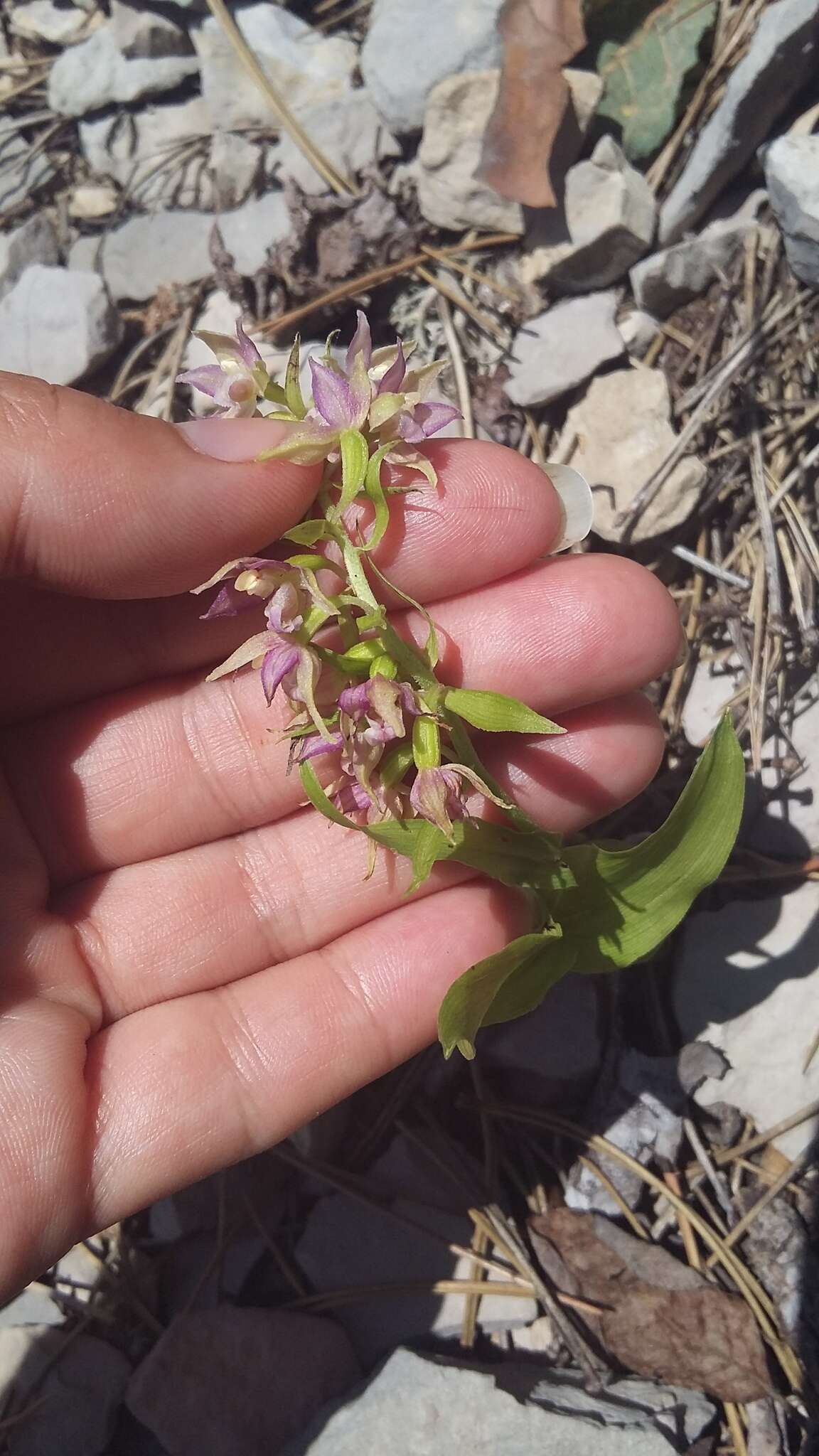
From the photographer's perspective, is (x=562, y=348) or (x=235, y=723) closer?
(x=235, y=723)

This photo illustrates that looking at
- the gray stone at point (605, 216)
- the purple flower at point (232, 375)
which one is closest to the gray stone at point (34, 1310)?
the purple flower at point (232, 375)

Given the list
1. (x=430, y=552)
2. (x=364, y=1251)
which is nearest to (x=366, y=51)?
(x=430, y=552)

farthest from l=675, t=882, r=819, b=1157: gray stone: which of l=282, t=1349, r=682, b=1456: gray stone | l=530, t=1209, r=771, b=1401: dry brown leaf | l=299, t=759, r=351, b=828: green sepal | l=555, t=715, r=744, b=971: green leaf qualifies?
l=299, t=759, r=351, b=828: green sepal

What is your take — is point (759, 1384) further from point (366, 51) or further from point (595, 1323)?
point (366, 51)

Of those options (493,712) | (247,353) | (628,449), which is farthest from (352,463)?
(628,449)

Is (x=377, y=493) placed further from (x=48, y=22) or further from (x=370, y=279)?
(x=48, y=22)

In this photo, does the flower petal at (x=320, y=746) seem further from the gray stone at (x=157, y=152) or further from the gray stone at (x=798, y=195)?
the gray stone at (x=157, y=152)
